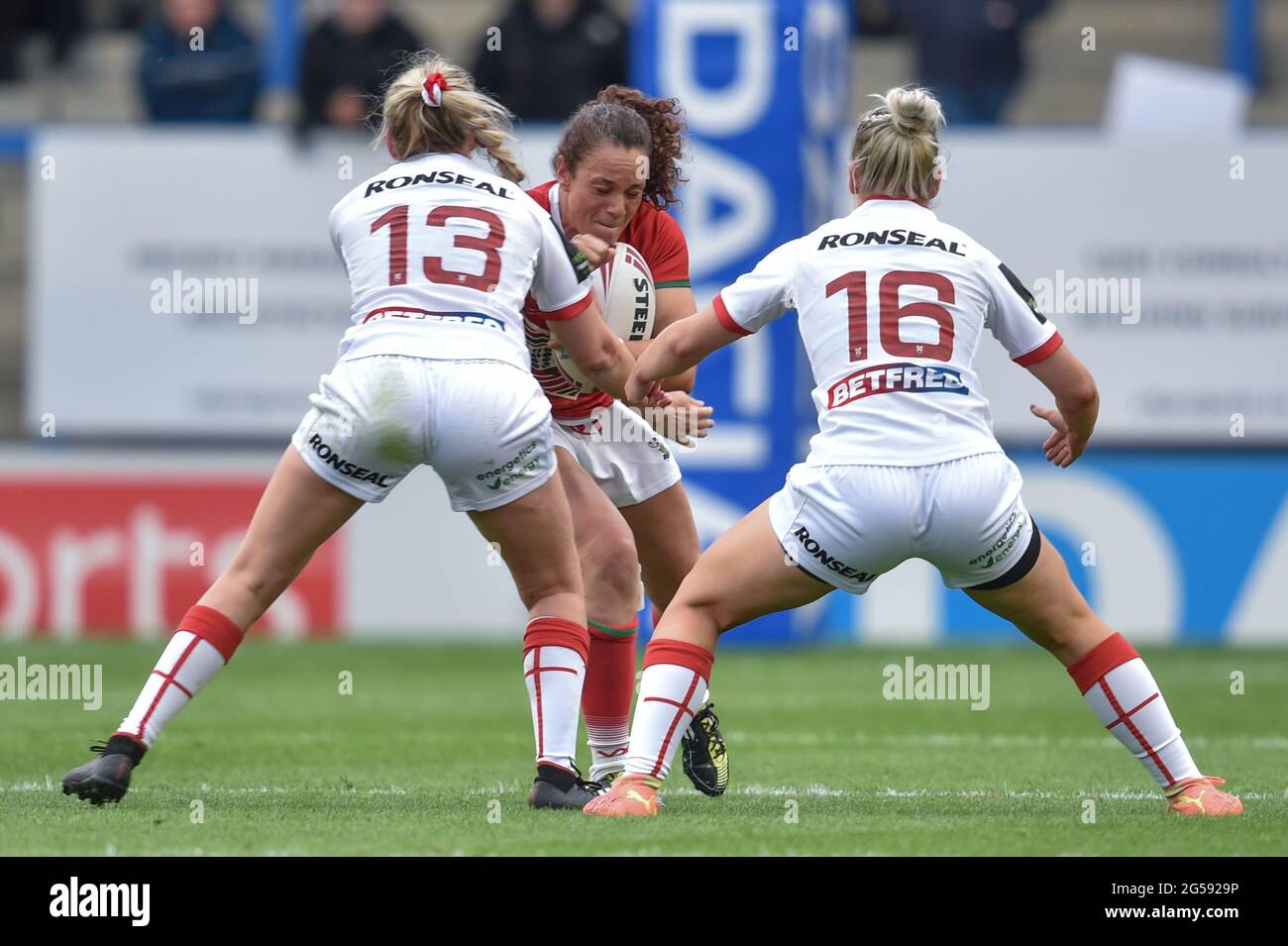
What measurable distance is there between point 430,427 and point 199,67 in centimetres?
933

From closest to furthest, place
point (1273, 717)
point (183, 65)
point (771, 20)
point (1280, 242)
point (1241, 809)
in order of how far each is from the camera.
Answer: point (1241, 809) < point (1273, 717) < point (771, 20) < point (1280, 242) < point (183, 65)

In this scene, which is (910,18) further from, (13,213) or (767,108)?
(13,213)

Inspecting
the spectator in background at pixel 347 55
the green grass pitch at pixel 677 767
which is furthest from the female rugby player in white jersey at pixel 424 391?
the spectator in background at pixel 347 55

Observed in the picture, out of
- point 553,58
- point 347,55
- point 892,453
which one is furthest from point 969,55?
point 892,453

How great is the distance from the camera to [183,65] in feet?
45.9

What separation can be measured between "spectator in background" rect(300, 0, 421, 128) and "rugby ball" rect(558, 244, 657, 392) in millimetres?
7248

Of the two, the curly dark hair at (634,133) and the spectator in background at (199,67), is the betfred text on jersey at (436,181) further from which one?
the spectator in background at (199,67)

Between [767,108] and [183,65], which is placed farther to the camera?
[183,65]

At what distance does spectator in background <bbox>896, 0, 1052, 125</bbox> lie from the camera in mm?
13836

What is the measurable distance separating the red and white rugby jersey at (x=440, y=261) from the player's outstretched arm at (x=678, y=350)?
13.0 inches

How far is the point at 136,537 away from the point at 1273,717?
736cm

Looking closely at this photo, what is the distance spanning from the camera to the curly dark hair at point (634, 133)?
5.89m

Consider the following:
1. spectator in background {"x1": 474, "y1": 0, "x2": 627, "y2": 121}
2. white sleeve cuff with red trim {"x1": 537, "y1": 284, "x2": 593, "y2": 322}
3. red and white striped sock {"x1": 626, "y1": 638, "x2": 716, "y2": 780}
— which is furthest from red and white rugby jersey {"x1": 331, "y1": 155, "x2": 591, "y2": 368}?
spectator in background {"x1": 474, "y1": 0, "x2": 627, "y2": 121}
